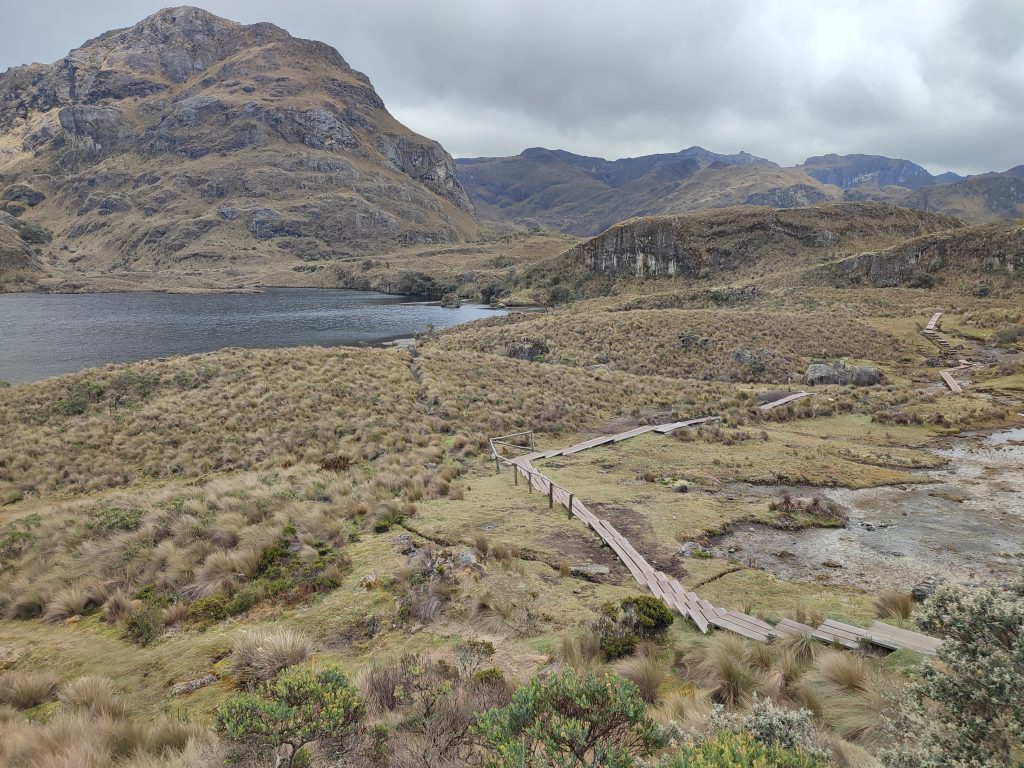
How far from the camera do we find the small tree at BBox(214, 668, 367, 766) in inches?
181

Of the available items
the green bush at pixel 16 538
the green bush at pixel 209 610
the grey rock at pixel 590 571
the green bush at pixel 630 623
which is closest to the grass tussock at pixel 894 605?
the green bush at pixel 630 623

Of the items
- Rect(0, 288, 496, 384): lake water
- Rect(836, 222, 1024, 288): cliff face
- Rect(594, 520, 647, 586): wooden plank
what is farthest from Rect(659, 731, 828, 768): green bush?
Rect(836, 222, 1024, 288): cliff face

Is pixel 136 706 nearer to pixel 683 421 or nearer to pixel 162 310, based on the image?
pixel 683 421

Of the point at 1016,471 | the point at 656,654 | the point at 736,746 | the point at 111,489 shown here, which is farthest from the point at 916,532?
the point at 111,489

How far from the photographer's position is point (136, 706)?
6.65 metres

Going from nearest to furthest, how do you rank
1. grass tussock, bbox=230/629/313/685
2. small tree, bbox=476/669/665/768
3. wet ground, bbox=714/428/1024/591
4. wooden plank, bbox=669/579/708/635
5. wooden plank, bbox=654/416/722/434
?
small tree, bbox=476/669/665/768 < grass tussock, bbox=230/629/313/685 < wooden plank, bbox=669/579/708/635 < wet ground, bbox=714/428/1024/591 < wooden plank, bbox=654/416/722/434

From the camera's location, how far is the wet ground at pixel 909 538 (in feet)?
33.2

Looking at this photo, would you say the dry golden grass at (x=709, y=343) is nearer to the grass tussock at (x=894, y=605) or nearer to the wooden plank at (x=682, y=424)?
the wooden plank at (x=682, y=424)

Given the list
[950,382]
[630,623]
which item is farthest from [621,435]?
[950,382]

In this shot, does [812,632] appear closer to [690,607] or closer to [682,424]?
[690,607]

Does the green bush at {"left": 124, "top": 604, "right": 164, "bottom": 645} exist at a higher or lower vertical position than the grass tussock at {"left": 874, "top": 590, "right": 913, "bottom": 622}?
lower

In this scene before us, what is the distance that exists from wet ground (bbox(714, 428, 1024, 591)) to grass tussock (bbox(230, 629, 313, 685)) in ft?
29.4

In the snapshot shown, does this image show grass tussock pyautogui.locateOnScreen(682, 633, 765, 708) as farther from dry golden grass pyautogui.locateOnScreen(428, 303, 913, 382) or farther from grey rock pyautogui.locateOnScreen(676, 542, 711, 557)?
dry golden grass pyautogui.locateOnScreen(428, 303, 913, 382)

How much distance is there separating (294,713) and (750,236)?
384 ft
